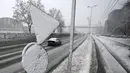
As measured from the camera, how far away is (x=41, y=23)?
207 centimetres

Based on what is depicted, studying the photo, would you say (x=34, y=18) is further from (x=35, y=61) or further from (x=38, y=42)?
(x=35, y=61)

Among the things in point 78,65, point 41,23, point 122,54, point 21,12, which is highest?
point 21,12

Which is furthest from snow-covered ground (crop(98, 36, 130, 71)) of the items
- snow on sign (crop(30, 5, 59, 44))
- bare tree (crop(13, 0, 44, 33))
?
bare tree (crop(13, 0, 44, 33))

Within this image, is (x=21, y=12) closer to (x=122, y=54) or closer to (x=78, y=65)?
(x=122, y=54)

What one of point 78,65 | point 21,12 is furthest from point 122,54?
point 21,12

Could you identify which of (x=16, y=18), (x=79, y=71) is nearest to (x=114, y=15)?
(x=16, y=18)

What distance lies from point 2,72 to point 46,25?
4.90 m

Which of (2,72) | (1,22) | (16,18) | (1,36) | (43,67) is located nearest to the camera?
(43,67)

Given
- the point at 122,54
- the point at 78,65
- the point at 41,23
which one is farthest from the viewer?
the point at 122,54

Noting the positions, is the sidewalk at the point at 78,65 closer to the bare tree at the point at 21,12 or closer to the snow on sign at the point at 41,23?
the snow on sign at the point at 41,23

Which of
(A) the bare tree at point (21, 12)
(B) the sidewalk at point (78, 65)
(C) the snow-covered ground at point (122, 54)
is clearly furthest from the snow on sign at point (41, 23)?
(A) the bare tree at point (21, 12)

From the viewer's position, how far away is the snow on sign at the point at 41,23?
206 cm

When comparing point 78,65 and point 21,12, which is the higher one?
point 21,12

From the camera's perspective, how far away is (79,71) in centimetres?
575
